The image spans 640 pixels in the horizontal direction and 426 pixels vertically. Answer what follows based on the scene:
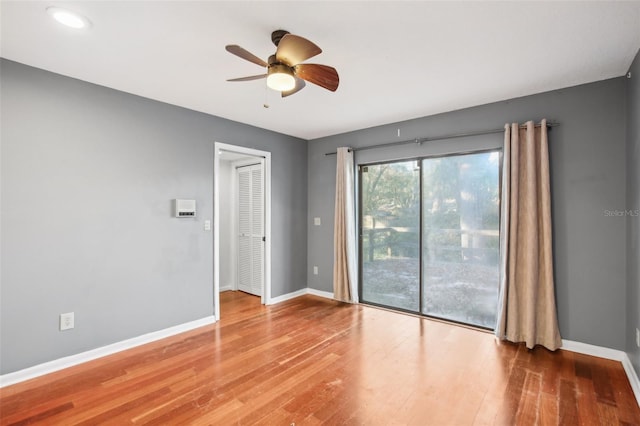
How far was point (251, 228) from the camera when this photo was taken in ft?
16.6

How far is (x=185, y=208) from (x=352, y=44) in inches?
98.5

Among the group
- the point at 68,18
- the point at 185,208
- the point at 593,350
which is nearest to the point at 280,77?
the point at 68,18

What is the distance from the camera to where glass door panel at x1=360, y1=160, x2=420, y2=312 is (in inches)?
160

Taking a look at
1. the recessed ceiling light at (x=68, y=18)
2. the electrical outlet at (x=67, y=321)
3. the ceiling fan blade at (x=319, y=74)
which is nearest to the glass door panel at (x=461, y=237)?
the ceiling fan blade at (x=319, y=74)

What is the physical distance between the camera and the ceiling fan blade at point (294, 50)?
172cm

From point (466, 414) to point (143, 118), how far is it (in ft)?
12.8

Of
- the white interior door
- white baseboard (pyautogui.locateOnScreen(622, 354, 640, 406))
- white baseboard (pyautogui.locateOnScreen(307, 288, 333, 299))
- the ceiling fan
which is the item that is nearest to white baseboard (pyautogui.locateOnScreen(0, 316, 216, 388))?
the white interior door

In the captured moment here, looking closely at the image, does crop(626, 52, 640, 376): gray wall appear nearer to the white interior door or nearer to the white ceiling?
the white ceiling

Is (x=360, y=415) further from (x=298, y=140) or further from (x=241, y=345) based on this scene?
(x=298, y=140)

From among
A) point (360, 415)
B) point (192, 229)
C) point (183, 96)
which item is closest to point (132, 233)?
point (192, 229)

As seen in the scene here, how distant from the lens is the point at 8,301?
2.41 metres

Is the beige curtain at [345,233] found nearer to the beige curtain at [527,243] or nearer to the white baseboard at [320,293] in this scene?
the white baseboard at [320,293]

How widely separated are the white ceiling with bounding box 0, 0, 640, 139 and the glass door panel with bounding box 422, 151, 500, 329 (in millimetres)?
869

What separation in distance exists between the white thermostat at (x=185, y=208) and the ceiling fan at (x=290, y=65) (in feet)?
6.42
